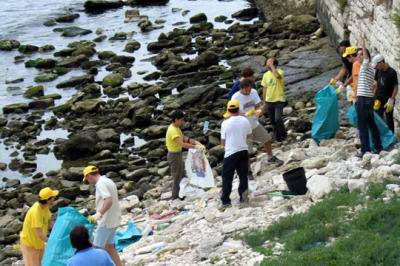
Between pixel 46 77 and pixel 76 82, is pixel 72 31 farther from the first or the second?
pixel 76 82

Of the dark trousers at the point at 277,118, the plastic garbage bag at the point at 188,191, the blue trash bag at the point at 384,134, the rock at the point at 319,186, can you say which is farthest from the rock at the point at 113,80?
the rock at the point at 319,186

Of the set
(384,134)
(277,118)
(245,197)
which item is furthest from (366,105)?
(277,118)

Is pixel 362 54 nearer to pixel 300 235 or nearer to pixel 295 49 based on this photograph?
pixel 300 235

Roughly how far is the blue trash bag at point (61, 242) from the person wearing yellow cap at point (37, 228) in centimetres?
33

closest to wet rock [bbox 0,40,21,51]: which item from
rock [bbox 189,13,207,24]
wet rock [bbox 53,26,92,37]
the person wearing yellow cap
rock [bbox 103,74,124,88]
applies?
wet rock [bbox 53,26,92,37]

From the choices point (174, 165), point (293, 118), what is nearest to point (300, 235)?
point (174, 165)

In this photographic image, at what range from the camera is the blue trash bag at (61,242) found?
11.8 metres

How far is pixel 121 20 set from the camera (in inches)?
1726

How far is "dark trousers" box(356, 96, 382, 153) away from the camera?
14.3m

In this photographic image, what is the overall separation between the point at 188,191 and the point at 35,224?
4206 mm

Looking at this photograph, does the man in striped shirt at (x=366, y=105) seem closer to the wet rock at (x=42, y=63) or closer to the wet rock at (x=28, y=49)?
the wet rock at (x=42, y=63)

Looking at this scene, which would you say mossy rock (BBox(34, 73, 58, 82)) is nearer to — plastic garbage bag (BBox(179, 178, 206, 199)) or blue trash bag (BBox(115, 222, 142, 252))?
plastic garbage bag (BBox(179, 178, 206, 199))

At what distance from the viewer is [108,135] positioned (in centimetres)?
2461

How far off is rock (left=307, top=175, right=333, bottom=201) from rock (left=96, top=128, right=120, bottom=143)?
12.2 m
